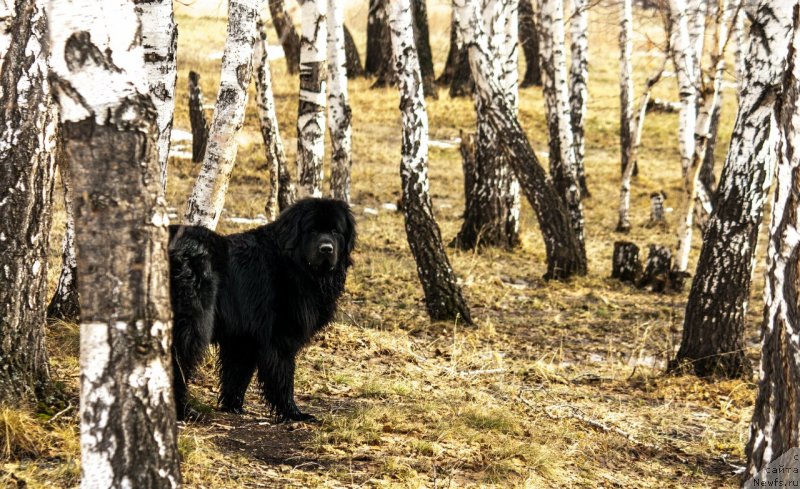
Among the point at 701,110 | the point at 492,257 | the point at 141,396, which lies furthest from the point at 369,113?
the point at 141,396

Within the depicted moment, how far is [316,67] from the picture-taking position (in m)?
9.48

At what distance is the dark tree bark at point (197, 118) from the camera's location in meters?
17.6

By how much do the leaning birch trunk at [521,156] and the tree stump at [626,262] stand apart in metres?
0.60

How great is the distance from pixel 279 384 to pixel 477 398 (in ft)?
6.12

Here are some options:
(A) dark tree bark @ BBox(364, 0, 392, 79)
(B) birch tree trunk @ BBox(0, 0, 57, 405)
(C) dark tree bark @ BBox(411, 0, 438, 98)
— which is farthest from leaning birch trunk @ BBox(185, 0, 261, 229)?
(A) dark tree bark @ BBox(364, 0, 392, 79)

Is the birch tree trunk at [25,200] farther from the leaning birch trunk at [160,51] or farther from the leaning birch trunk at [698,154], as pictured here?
the leaning birch trunk at [698,154]

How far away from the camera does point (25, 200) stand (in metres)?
4.90

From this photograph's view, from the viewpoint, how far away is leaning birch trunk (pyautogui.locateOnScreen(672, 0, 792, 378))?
25.1ft

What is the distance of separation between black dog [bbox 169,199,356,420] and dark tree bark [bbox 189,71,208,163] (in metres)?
11.9

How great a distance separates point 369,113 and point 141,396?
2147 cm

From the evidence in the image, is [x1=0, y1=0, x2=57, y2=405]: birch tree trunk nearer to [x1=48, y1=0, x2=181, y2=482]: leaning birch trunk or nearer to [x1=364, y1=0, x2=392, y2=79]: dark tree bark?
[x1=48, y1=0, x2=181, y2=482]: leaning birch trunk

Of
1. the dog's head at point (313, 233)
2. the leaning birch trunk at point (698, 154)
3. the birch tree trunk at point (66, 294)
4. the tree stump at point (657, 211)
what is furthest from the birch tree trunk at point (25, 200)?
the tree stump at point (657, 211)

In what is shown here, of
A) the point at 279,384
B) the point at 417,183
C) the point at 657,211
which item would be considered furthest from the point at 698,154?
the point at 279,384

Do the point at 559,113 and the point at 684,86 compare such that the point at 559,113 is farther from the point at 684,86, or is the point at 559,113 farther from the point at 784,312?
the point at 784,312
